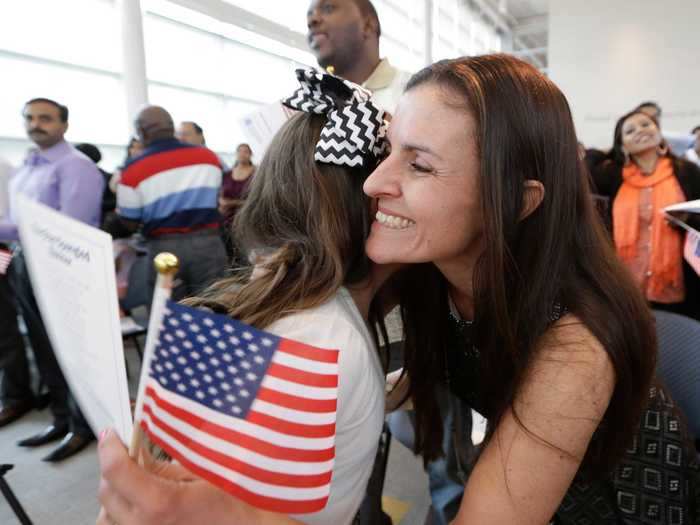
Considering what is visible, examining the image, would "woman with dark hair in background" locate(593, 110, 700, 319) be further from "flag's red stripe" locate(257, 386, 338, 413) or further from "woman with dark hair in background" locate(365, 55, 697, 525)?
"flag's red stripe" locate(257, 386, 338, 413)

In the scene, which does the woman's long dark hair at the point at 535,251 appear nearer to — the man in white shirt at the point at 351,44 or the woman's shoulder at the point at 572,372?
the woman's shoulder at the point at 572,372

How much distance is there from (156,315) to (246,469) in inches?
8.7

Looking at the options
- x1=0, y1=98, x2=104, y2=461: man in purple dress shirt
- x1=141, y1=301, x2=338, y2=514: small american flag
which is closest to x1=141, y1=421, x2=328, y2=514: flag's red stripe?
x1=141, y1=301, x2=338, y2=514: small american flag

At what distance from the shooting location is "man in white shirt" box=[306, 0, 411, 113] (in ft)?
7.03

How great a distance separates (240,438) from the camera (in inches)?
23.7

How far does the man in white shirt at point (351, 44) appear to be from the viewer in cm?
214

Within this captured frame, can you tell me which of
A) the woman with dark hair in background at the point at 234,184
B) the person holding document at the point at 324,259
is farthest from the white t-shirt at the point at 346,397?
the woman with dark hair in background at the point at 234,184

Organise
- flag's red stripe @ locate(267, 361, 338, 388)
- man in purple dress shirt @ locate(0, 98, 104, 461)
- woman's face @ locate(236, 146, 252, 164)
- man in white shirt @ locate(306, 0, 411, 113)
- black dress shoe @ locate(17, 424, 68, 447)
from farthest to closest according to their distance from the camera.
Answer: woman's face @ locate(236, 146, 252, 164) → black dress shoe @ locate(17, 424, 68, 447) → man in purple dress shirt @ locate(0, 98, 104, 461) → man in white shirt @ locate(306, 0, 411, 113) → flag's red stripe @ locate(267, 361, 338, 388)

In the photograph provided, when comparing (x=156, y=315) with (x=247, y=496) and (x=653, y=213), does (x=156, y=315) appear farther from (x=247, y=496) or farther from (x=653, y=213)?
(x=653, y=213)

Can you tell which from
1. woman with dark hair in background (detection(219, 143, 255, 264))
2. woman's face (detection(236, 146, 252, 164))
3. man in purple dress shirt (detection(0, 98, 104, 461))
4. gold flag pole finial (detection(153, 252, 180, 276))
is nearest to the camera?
gold flag pole finial (detection(153, 252, 180, 276))

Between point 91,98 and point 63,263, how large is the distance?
20.4ft

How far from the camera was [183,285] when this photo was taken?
9.86 ft

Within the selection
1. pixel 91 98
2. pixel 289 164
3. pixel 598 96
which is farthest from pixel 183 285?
pixel 598 96

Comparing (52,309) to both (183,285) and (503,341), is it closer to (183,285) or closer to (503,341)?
(503,341)
